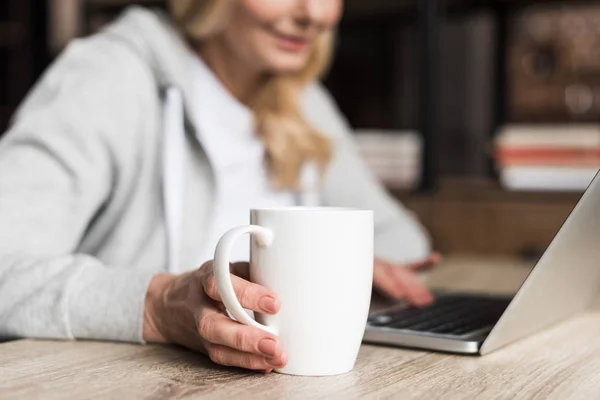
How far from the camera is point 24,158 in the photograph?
916mm

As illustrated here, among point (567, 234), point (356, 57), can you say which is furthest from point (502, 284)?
point (356, 57)

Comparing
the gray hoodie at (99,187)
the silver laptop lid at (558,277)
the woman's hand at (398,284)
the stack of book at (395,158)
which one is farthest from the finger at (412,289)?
the stack of book at (395,158)

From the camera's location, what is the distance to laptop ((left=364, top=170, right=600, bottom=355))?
25.7 inches

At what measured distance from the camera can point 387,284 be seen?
1000mm

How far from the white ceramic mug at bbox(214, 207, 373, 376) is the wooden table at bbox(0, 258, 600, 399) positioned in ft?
0.08

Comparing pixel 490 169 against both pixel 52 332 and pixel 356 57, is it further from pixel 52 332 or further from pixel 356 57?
pixel 52 332

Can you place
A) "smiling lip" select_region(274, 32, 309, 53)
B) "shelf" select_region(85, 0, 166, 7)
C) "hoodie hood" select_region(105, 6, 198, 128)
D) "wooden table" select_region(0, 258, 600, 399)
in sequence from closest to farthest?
"wooden table" select_region(0, 258, 600, 399)
"hoodie hood" select_region(105, 6, 198, 128)
"smiling lip" select_region(274, 32, 309, 53)
"shelf" select_region(85, 0, 166, 7)

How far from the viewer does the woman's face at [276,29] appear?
122 cm

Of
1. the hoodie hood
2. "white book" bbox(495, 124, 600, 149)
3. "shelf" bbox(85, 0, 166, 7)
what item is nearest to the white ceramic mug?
the hoodie hood

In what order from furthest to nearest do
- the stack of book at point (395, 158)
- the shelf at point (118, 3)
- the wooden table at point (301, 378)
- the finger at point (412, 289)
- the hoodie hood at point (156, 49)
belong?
the shelf at point (118, 3) → the stack of book at point (395, 158) → the hoodie hood at point (156, 49) → the finger at point (412, 289) → the wooden table at point (301, 378)

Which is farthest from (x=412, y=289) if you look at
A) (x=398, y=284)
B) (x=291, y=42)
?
(x=291, y=42)

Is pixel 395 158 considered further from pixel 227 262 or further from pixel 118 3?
pixel 227 262

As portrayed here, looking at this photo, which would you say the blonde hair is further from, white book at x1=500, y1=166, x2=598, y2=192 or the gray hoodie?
white book at x1=500, y1=166, x2=598, y2=192

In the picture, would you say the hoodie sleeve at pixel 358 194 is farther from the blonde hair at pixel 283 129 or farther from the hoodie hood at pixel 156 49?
the hoodie hood at pixel 156 49
